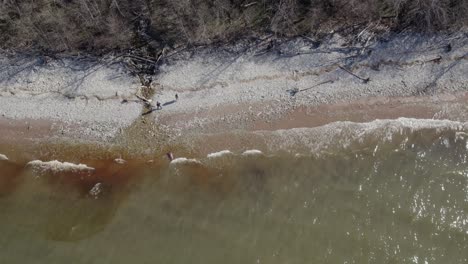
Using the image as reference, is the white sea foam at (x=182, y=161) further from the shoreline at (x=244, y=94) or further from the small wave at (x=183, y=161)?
the shoreline at (x=244, y=94)

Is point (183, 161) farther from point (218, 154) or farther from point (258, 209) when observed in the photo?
point (258, 209)

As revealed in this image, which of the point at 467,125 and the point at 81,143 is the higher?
the point at 81,143

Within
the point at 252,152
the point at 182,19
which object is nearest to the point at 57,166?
the point at 252,152

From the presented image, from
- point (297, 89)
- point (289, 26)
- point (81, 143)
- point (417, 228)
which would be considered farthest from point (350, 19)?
point (81, 143)

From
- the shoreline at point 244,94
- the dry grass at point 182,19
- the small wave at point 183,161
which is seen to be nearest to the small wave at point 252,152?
the shoreline at point 244,94

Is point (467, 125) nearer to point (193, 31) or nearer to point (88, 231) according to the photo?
point (193, 31)

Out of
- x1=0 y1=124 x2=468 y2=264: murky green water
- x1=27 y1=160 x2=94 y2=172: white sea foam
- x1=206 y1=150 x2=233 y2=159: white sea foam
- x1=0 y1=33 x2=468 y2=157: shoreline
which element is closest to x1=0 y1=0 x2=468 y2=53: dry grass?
x1=0 y1=33 x2=468 y2=157: shoreline

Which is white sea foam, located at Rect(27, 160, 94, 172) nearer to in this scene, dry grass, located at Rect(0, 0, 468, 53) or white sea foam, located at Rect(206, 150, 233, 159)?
white sea foam, located at Rect(206, 150, 233, 159)
